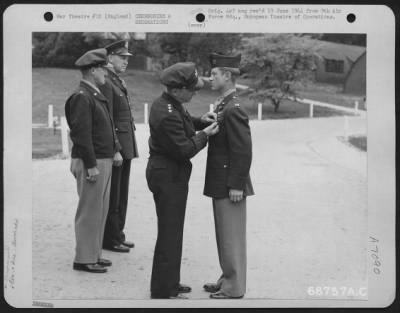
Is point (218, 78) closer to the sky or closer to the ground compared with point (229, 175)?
closer to the sky

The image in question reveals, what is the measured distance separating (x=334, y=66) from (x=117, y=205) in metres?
1.98

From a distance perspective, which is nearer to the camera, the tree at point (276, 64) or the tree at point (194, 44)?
the tree at point (194, 44)

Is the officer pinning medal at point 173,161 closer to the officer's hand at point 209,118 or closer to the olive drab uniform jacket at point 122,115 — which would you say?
the officer's hand at point 209,118

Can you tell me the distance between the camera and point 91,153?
28.3 ft

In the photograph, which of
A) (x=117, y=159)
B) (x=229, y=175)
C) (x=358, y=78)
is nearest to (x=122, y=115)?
(x=117, y=159)

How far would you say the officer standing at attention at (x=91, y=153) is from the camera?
8.63 metres

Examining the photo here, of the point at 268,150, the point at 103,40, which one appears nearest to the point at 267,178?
the point at 268,150

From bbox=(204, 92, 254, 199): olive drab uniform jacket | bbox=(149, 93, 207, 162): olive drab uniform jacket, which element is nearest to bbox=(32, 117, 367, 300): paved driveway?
A: bbox=(204, 92, 254, 199): olive drab uniform jacket

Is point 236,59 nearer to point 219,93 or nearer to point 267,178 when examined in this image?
point 219,93

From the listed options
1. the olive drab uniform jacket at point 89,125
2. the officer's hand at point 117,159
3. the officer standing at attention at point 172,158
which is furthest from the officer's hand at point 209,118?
the officer's hand at point 117,159

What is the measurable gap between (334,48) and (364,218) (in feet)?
4.26

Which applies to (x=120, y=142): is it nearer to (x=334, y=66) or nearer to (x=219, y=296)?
(x=219, y=296)

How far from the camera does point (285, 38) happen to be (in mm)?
8789

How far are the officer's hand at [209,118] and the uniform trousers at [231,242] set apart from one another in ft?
1.80
